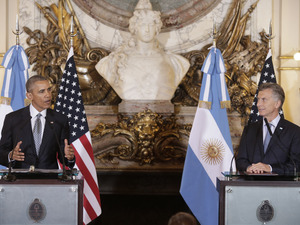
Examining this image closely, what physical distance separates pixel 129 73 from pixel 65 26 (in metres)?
1.29

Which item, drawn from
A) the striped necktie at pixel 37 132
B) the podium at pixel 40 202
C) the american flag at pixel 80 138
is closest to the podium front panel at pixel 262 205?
the podium at pixel 40 202

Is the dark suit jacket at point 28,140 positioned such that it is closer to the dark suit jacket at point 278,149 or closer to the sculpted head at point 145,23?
the dark suit jacket at point 278,149

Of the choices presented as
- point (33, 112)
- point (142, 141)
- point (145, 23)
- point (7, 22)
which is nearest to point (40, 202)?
point (33, 112)

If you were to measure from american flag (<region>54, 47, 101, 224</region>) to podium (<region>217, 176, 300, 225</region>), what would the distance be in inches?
89.1

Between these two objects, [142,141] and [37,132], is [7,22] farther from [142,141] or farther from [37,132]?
[37,132]

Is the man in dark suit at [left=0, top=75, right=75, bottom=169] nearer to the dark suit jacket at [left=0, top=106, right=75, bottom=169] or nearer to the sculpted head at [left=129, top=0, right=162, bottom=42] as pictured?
the dark suit jacket at [left=0, top=106, right=75, bottom=169]

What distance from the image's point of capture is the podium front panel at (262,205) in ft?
10.1

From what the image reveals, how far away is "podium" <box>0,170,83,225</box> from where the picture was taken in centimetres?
301

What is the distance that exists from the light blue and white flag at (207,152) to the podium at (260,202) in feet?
6.50

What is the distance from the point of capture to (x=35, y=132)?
3.78 m

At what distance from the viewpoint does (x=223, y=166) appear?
5.13 meters

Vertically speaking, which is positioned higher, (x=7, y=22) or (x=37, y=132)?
(x=7, y=22)

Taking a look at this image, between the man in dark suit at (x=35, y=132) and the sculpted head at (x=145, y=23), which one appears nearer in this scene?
the man in dark suit at (x=35, y=132)

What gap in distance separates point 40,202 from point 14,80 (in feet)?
8.84
